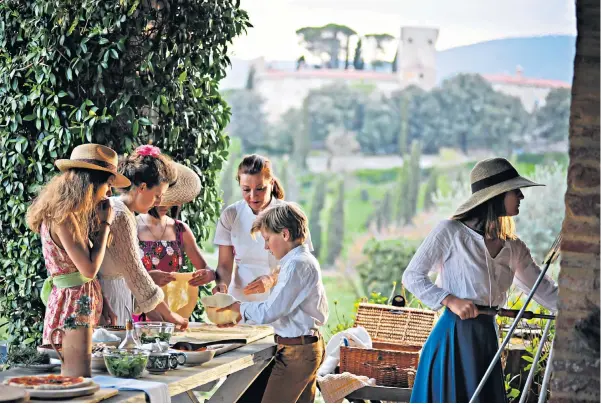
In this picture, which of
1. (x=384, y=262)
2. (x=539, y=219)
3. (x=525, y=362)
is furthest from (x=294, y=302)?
(x=539, y=219)

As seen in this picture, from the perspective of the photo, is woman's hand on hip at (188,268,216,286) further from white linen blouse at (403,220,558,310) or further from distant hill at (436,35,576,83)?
distant hill at (436,35,576,83)

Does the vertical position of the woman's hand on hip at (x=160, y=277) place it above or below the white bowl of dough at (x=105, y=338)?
above

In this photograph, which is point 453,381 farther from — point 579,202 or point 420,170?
point 420,170

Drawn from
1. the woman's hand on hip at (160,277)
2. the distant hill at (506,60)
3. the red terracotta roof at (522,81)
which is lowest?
the woman's hand on hip at (160,277)

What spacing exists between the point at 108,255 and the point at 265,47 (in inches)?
321

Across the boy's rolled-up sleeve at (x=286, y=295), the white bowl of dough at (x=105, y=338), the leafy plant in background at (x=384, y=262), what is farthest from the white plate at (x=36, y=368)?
the leafy plant in background at (x=384, y=262)

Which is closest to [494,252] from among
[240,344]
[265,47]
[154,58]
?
[240,344]

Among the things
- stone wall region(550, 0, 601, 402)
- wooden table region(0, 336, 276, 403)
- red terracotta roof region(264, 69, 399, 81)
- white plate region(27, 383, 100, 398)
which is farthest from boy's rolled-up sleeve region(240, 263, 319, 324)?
red terracotta roof region(264, 69, 399, 81)

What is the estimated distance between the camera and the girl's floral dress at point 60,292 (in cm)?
397

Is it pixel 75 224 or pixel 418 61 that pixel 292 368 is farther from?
pixel 418 61

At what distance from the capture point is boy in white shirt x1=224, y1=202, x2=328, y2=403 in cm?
409

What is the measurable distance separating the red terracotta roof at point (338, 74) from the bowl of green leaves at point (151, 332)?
9044 millimetres

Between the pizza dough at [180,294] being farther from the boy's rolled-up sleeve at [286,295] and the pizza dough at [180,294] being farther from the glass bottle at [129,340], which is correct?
the glass bottle at [129,340]

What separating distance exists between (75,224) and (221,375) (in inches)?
34.6
